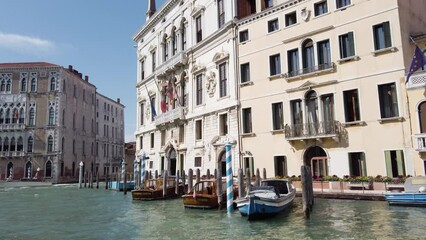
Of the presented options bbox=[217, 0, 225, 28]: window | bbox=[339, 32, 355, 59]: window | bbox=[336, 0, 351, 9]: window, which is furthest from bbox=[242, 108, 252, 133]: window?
bbox=[336, 0, 351, 9]: window

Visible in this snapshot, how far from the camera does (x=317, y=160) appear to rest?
16562 millimetres

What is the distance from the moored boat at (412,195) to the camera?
11.6 meters

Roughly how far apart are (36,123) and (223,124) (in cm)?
2821

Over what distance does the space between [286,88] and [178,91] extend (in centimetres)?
1042

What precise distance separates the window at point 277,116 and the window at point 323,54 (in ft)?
9.26

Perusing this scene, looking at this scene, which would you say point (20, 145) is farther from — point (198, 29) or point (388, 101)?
point (388, 101)

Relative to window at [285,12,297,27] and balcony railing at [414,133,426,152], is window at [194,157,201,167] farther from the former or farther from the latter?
balcony railing at [414,133,426,152]

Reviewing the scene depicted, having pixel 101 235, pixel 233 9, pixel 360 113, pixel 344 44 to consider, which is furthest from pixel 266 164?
pixel 101 235

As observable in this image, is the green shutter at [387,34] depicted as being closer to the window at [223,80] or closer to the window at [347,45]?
the window at [347,45]

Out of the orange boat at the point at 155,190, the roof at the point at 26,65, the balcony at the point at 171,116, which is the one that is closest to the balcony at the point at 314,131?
the orange boat at the point at 155,190

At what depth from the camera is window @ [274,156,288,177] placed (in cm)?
1778

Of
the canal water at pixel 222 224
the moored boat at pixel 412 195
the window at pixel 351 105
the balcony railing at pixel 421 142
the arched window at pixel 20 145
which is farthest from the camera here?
the arched window at pixel 20 145

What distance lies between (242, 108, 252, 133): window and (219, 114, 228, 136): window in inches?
63.7

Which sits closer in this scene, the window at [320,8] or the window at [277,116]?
the window at [320,8]
